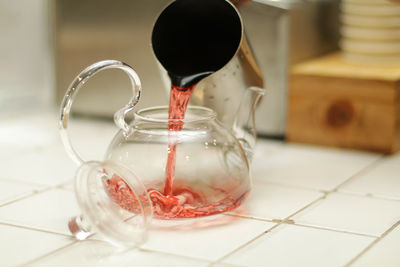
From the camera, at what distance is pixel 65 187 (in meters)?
1.09

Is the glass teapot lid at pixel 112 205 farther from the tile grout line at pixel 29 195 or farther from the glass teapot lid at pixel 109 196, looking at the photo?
the tile grout line at pixel 29 195

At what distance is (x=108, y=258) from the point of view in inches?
31.9

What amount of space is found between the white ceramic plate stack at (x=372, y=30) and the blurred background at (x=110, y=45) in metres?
0.08

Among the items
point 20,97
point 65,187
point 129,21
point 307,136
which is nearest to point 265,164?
point 307,136

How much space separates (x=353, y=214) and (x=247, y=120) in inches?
8.5

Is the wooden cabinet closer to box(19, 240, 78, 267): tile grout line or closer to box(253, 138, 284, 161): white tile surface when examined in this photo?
box(253, 138, 284, 161): white tile surface

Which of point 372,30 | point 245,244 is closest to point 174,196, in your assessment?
point 245,244

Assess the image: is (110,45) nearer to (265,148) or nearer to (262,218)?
(265,148)

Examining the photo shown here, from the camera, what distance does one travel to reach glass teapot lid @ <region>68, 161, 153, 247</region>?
0.79 meters

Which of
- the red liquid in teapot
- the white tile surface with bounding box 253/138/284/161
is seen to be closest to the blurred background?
the white tile surface with bounding box 253/138/284/161

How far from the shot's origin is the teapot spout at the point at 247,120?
3.53 feet

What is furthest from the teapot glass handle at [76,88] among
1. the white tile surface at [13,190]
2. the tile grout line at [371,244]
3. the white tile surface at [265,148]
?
the white tile surface at [265,148]

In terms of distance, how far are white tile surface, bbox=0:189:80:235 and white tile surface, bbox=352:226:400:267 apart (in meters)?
0.36

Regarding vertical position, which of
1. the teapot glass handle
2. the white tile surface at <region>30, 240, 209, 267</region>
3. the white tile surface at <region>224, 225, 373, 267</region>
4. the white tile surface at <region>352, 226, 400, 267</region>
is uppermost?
the teapot glass handle
